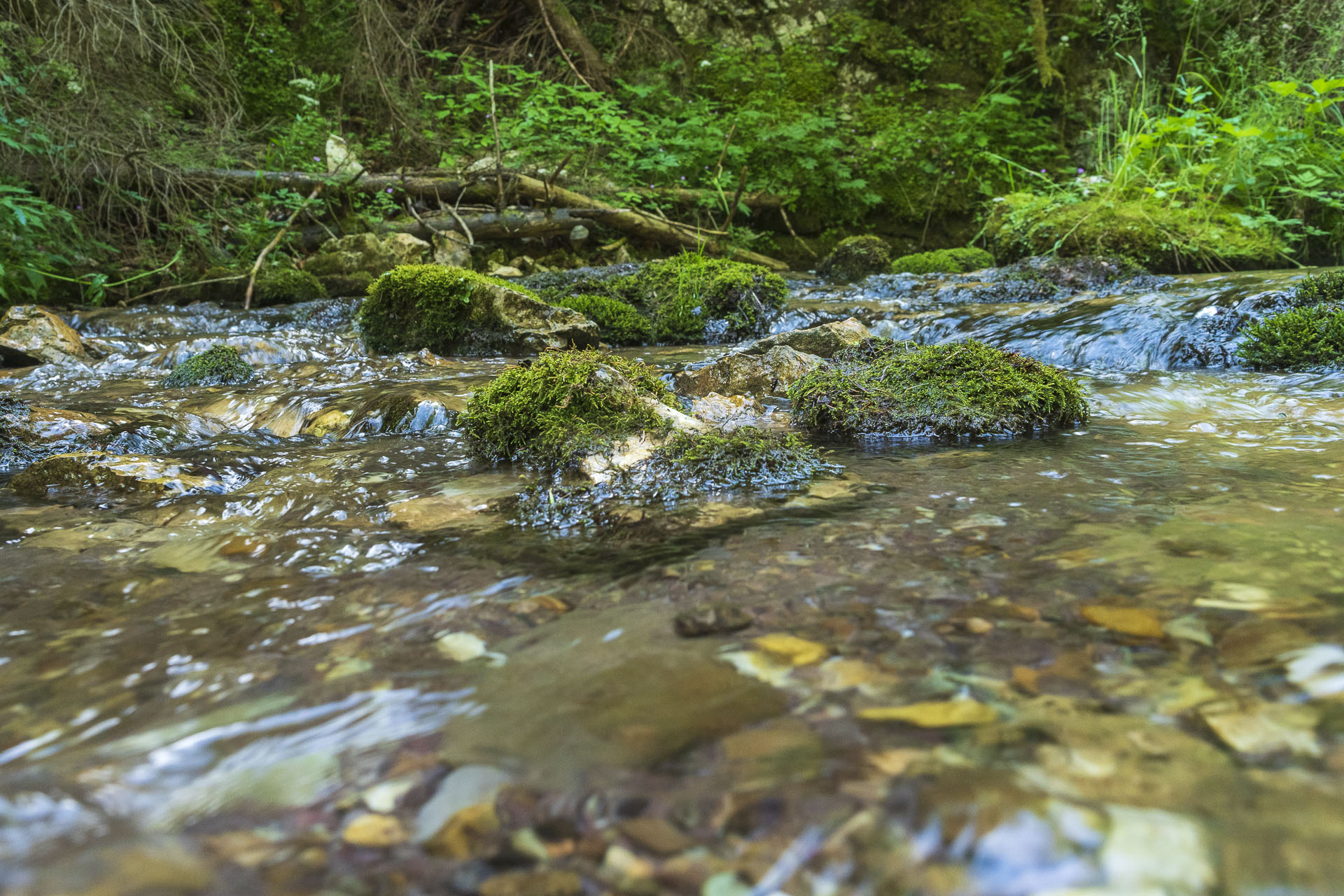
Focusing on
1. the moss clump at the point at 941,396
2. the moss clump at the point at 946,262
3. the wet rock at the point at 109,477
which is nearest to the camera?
the wet rock at the point at 109,477

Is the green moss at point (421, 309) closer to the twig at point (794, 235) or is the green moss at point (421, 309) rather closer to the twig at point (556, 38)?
the twig at point (794, 235)

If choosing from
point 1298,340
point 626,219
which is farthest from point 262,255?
point 1298,340

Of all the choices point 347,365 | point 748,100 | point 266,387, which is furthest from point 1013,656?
point 748,100

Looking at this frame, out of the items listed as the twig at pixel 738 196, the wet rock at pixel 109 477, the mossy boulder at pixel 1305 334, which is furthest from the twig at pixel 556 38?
the wet rock at pixel 109 477

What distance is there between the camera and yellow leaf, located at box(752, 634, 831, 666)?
1.26 metres

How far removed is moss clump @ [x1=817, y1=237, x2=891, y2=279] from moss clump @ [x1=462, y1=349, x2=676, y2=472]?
763 cm

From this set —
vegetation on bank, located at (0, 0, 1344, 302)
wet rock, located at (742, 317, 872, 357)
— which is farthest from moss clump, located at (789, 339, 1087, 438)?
vegetation on bank, located at (0, 0, 1344, 302)

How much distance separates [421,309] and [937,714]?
17.9 feet

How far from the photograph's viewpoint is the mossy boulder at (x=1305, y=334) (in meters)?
4.19

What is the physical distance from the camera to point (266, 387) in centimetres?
441

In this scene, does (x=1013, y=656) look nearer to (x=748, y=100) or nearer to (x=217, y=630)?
(x=217, y=630)

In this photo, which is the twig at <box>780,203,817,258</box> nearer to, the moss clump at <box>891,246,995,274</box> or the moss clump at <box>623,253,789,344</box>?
the moss clump at <box>891,246,995,274</box>

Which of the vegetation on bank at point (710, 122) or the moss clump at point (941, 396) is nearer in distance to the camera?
the moss clump at point (941, 396)

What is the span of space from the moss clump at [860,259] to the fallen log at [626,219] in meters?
1.05
